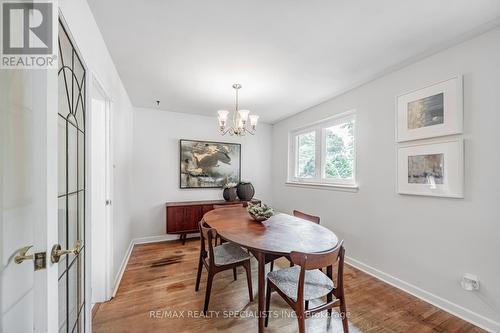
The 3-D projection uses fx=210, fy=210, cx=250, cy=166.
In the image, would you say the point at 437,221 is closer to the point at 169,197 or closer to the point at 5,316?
the point at 5,316

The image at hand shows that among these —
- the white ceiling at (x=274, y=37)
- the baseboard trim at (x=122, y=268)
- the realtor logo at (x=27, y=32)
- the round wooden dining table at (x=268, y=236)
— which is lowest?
the baseboard trim at (x=122, y=268)

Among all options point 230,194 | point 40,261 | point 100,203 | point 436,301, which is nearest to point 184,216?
point 230,194

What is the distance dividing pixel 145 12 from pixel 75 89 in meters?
0.73

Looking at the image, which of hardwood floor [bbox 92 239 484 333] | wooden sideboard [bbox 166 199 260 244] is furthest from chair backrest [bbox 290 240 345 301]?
wooden sideboard [bbox 166 199 260 244]

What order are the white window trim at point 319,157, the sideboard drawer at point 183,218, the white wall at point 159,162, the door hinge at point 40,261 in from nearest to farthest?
the door hinge at point 40,261 < the white window trim at point 319,157 < the sideboard drawer at point 183,218 < the white wall at point 159,162

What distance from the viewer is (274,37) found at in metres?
1.76

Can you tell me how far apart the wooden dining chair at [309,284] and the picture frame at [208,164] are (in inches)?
106

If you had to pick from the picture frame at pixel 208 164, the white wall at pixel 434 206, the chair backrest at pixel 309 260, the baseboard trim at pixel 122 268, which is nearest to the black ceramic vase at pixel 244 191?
the picture frame at pixel 208 164

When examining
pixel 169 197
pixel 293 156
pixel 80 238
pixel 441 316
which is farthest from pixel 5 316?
pixel 293 156

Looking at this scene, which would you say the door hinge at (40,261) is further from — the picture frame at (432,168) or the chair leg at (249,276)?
the picture frame at (432,168)

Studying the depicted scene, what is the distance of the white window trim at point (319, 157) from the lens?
9.59ft

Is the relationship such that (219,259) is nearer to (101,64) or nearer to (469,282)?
(101,64)

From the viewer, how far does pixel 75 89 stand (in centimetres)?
130

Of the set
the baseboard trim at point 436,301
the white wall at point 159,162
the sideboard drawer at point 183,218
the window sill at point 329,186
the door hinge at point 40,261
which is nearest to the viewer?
the door hinge at point 40,261
